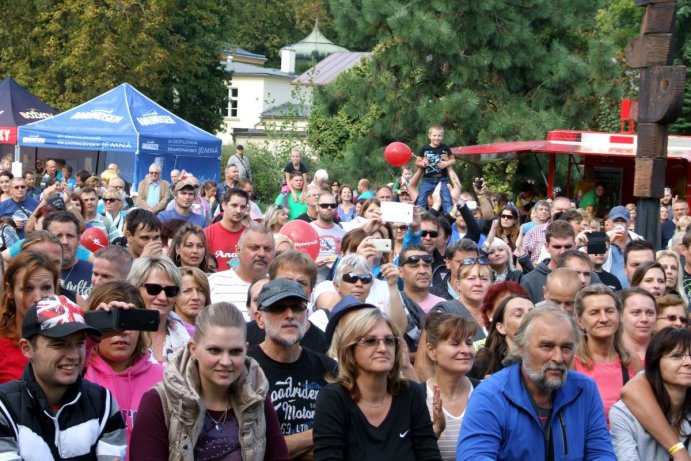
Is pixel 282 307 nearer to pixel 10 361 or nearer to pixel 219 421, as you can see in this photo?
pixel 219 421

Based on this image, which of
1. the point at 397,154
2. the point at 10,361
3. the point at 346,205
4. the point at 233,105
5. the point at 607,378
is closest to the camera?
the point at 10,361

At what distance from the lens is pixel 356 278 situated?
7324 millimetres

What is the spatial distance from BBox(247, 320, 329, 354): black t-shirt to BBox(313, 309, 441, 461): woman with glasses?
0.88m

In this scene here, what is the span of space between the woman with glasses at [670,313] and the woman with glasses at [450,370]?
6.45 feet

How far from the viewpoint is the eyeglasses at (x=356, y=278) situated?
732cm

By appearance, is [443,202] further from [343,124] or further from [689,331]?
[343,124]

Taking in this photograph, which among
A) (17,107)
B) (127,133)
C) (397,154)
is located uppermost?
(17,107)

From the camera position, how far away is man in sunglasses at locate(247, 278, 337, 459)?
5.58 m

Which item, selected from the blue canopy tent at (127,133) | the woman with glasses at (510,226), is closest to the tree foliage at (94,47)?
the blue canopy tent at (127,133)

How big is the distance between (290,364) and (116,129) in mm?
21198

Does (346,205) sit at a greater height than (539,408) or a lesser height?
greater

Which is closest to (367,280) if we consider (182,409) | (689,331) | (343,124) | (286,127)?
(689,331)

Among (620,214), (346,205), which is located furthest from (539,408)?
(346,205)

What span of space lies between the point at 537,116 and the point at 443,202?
13.0m
